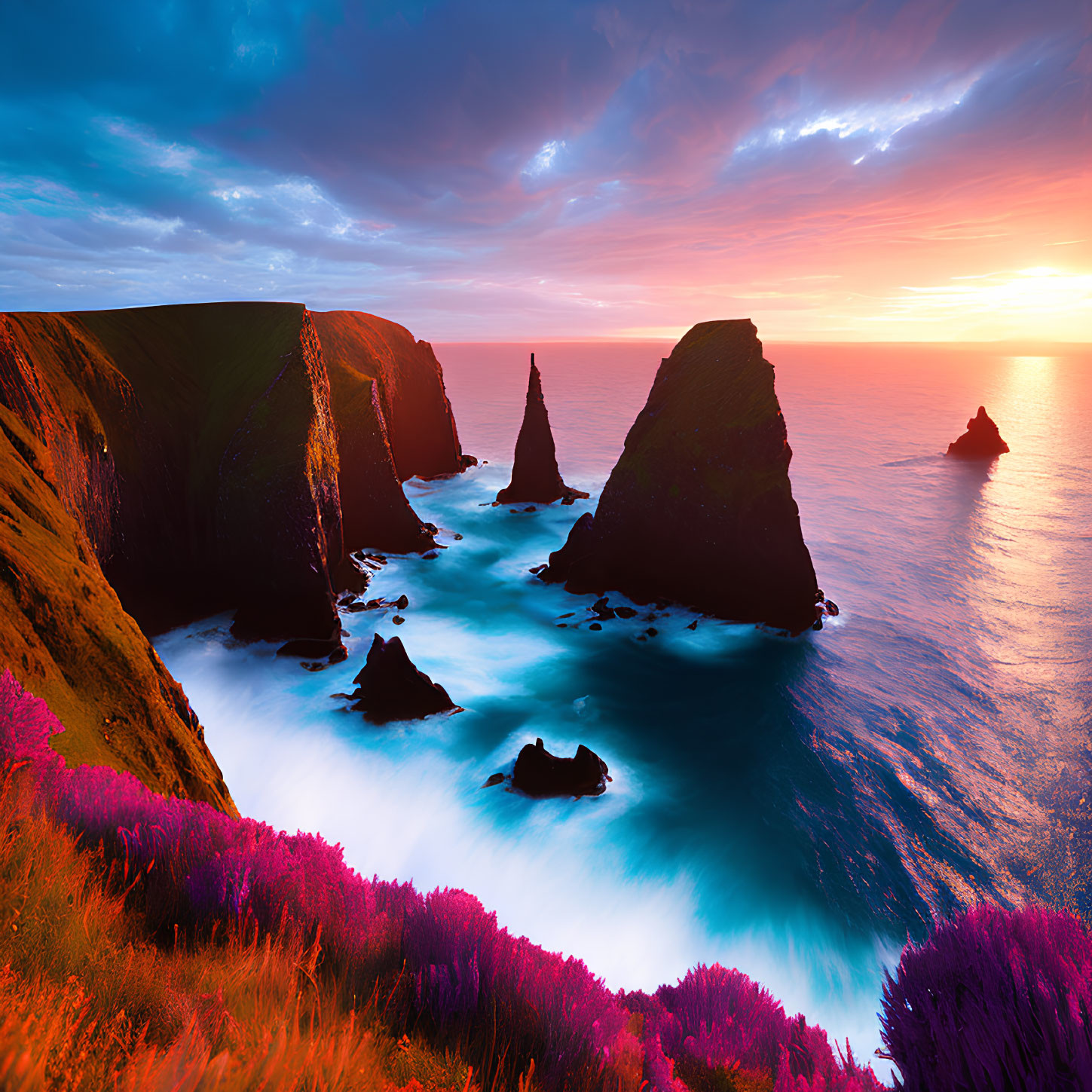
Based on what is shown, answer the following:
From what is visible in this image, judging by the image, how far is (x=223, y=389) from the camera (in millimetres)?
28297

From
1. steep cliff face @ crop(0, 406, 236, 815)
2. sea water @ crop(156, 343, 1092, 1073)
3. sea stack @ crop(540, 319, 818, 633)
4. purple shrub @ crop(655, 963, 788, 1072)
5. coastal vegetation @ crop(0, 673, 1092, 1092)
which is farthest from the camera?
sea stack @ crop(540, 319, 818, 633)

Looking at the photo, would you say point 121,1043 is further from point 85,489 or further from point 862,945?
point 85,489

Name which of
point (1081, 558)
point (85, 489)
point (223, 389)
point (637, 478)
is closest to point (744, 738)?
point (637, 478)

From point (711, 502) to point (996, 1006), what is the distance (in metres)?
29.7

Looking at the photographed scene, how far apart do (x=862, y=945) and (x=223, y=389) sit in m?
34.9

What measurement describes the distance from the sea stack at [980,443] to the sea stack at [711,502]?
276 feet

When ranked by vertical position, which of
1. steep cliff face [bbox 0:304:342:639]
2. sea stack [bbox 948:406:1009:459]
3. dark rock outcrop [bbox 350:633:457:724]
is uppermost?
steep cliff face [bbox 0:304:342:639]

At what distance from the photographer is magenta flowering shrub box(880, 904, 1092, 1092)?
9.75 ft

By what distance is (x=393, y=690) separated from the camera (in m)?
22.9

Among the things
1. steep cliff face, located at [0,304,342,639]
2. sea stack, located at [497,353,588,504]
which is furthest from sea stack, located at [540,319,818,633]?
sea stack, located at [497,353,588,504]

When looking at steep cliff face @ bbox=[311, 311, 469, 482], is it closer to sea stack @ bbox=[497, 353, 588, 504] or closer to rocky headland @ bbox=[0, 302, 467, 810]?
sea stack @ bbox=[497, 353, 588, 504]

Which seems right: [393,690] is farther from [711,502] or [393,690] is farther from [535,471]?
[535,471]

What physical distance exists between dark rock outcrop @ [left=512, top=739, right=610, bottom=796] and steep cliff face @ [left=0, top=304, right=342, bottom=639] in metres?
13.1

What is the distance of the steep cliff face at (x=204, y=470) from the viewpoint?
78.0ft
